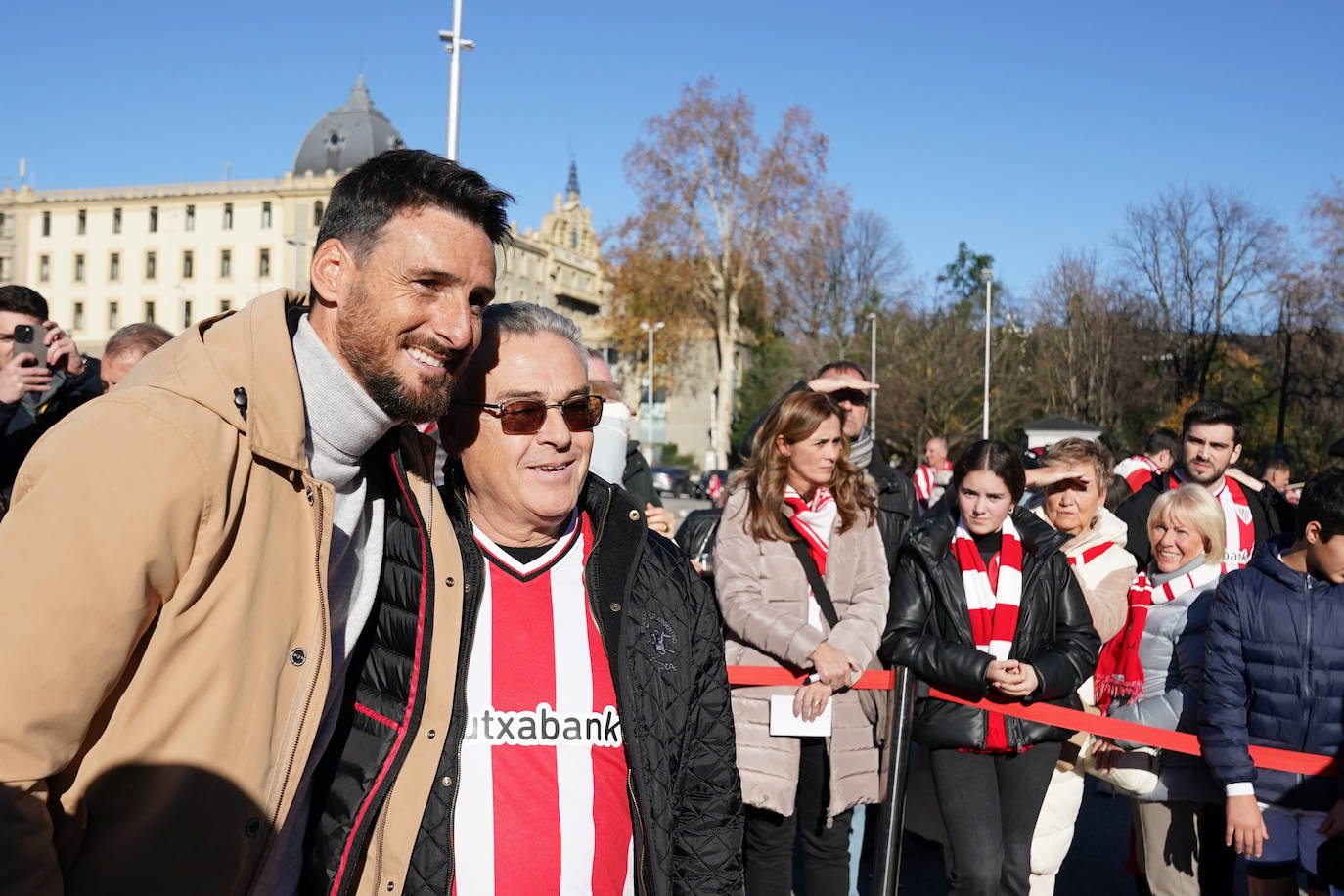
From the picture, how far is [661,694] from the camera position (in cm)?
264

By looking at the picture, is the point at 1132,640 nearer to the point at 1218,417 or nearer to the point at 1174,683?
the point at 1174,683

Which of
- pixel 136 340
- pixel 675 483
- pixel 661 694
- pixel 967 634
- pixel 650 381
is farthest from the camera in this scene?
pixel 650 381

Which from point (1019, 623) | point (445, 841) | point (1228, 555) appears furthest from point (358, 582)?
point (1228, 555)

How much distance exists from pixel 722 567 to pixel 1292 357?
3429 centimetres

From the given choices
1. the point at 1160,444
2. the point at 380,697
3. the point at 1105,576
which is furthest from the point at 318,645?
the point at 1160,444

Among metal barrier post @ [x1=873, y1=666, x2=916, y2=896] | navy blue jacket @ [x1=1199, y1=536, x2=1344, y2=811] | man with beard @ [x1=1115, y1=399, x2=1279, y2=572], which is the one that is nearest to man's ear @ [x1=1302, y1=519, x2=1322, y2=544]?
navy blue jacket @ [x1=1199, y1=536, x2=1344, y2=811]

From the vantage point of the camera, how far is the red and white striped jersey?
8.09 feet

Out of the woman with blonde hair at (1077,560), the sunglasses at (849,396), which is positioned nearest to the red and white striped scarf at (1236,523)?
the woman with blonde hair at (1077,560)

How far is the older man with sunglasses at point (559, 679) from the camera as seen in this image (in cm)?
247

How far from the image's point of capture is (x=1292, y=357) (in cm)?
3388

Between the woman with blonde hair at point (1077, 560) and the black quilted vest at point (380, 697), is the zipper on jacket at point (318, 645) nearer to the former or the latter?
the black quilted vest at point (380, 697)

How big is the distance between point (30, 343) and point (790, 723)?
3.73 metres

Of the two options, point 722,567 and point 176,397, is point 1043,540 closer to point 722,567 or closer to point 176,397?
point 722,567

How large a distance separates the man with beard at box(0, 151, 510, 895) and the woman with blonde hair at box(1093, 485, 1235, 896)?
12.7 feet
